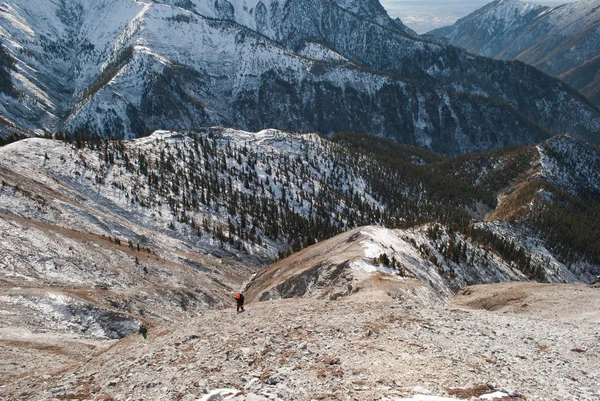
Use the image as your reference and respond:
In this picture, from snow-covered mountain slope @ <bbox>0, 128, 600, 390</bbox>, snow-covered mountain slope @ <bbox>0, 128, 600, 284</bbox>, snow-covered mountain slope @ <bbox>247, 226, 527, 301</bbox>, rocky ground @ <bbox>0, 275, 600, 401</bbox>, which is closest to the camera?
rocky ground @ <bbox>0, 275, 600, 401</bbox>

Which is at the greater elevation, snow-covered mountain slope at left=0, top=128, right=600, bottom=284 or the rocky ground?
snow-covered mountain slope at left=0, top=128, right=600, bottom=284

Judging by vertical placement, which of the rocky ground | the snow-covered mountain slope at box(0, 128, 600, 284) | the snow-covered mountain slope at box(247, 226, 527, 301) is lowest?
the rocky ground

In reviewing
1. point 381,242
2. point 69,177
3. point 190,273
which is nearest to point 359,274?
point 381,242

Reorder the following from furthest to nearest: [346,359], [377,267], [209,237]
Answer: [209,237] < [377,267] < [346,359]

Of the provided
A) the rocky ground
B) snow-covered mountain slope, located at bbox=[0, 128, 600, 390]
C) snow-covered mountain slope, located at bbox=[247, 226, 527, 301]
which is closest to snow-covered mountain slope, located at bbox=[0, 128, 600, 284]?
snow-covered mountain slope, located at bbox=[0, 128, 600, 390]

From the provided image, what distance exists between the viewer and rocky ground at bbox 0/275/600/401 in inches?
671

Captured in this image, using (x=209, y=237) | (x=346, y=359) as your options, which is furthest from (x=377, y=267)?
(x=209, y=237)

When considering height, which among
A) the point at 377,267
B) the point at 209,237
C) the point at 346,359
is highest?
the point at 209,237

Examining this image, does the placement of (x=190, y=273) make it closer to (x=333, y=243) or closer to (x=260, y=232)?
(x=333, y=243)

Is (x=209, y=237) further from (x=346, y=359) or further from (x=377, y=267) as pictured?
(x=346, y=359)

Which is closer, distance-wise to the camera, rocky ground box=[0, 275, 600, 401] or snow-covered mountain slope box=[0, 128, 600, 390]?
rocky ground box=[0, 275, 600, 401]

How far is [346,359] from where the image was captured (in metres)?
20.0

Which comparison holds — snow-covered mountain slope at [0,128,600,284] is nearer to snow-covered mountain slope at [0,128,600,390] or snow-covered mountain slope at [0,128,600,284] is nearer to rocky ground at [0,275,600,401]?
snow-covered mountain slope at [0,128,600,390]

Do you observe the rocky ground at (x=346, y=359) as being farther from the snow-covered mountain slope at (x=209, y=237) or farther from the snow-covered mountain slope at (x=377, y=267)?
the snow-covered mountain slope at (x=377, y=267)
